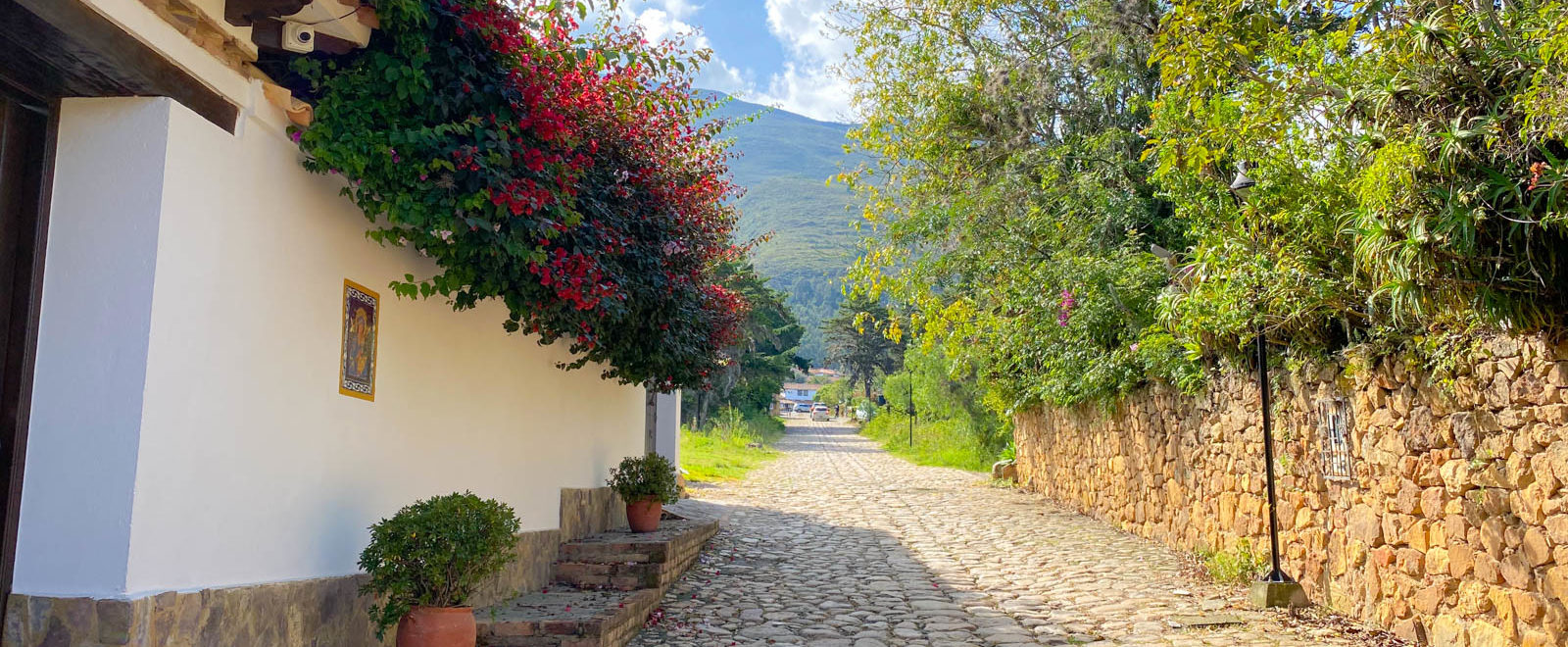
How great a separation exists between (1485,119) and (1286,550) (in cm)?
392

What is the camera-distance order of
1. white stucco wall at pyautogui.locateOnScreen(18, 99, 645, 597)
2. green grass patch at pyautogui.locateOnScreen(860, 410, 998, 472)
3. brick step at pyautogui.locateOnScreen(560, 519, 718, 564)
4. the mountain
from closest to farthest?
Result: white stucco wall at pyautogui.locateOnScreen(18, 99, 645, 597)
brick step at pyautogui.locateOnScreen(560, 519, 718, 564)
green grass patch at pyautogui.locateOnScreen(860, 410, 998, 472)
the mountain

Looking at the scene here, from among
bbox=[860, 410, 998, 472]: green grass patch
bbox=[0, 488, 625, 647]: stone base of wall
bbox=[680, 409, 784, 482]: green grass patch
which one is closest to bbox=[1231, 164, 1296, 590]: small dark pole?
bbox=[0, 488, 625, 647]: stone base of wall

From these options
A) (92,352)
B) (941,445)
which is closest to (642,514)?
(92,352)

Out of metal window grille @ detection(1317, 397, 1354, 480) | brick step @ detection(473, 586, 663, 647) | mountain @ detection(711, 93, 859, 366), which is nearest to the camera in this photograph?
brick step @ detection(473, 586, 663, 647)

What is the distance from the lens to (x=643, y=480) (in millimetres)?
9219

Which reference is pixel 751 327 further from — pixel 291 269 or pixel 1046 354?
pixel 291 269

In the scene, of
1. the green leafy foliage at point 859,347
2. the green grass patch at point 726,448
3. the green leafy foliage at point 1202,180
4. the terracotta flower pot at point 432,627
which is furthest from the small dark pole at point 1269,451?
the green leafy foliage at point 859,347

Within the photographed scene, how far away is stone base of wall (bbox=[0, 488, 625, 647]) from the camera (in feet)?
11.1

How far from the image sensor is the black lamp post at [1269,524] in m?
6.62

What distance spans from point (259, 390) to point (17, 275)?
0.93 meters

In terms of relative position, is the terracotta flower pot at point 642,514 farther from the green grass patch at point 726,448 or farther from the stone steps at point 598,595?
the green grass patch at point 726,448

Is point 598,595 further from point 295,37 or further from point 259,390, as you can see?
point 295,37

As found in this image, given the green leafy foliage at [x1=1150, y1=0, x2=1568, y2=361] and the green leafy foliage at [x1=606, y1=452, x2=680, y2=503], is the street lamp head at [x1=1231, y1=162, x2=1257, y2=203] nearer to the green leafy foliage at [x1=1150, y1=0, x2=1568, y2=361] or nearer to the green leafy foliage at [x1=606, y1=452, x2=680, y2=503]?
the green leafy foliage at [x1=1150, y1=0, x2=1568, y2=361]

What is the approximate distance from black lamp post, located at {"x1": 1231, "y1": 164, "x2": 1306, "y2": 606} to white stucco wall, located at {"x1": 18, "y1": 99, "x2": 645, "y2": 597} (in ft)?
16.9
